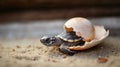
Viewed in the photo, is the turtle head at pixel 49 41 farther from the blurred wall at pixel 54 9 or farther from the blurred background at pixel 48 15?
the blurred wall at pixel 54 9

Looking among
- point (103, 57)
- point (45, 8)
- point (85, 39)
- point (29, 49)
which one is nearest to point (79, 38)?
point (85, 39)

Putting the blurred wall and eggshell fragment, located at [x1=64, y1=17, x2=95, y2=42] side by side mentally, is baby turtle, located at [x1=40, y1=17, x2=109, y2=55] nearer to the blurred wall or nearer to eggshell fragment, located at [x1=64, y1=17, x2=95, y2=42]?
eggshell fragment, located at [x1=64, y1=17, x2=95, y2=42]

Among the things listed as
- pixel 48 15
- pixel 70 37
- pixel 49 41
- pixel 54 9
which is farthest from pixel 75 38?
pixel 54 9

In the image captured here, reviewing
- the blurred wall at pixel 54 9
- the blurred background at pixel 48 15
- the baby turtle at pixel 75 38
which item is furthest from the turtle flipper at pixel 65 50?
the blurred wall at pixel 54 9

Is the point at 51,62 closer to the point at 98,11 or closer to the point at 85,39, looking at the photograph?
the point at 85,39

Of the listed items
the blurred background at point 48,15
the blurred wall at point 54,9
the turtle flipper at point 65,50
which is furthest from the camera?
the blurred wall at point 54,9

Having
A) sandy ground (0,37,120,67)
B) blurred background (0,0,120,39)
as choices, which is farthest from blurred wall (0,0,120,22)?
sandy ground (0,37,120,67)
